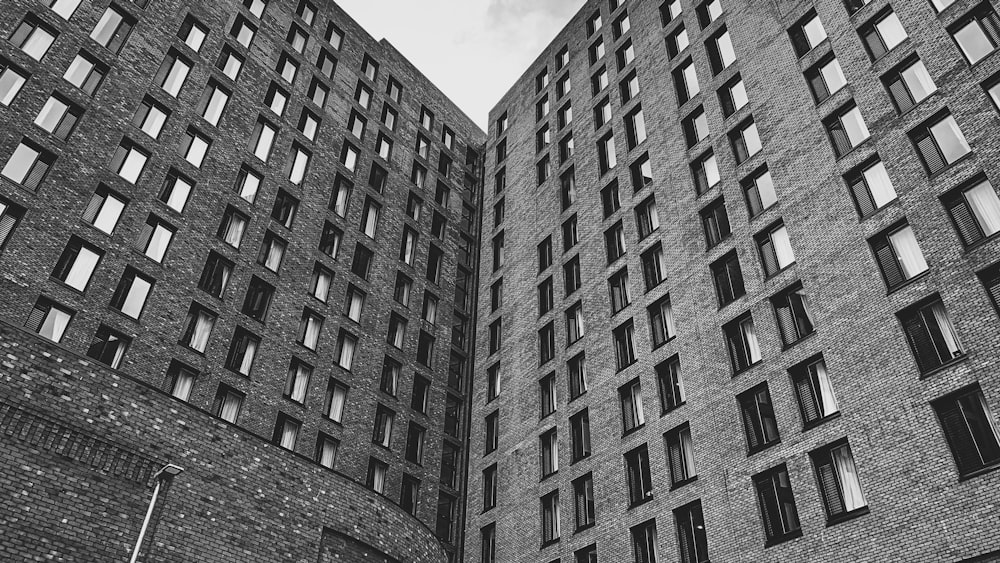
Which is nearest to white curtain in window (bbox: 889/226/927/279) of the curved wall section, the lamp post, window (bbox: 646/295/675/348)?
window (bbox: 646/295/675/348)

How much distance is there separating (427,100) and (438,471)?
3097 centimetres

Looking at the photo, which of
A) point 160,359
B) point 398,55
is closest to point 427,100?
point 398,55

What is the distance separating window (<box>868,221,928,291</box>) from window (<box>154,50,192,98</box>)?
36.5m

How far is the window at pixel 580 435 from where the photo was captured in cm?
4141

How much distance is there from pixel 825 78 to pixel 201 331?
32506 millimetres

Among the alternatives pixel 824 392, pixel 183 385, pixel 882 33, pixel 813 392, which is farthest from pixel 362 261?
pixel 882 33

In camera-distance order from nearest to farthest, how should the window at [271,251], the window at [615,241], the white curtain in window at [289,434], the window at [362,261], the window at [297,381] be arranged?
the white curtain in window at [289,434] < the window at [297,381] < the window at [271,251] < the window at [615,241] < the window at [362,261]

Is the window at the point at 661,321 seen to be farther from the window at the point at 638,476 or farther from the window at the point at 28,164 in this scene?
the window at the point at 28,164

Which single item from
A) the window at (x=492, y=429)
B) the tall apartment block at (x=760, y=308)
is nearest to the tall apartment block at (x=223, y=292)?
the window at (x=492, y=429)

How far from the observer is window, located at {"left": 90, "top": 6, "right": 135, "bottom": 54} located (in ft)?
140

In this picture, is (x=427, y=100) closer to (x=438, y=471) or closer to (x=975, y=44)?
(x=438, y=471)

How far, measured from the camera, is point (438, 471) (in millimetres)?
48156

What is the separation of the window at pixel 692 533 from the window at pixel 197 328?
23.4m

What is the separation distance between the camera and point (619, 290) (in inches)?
1763
